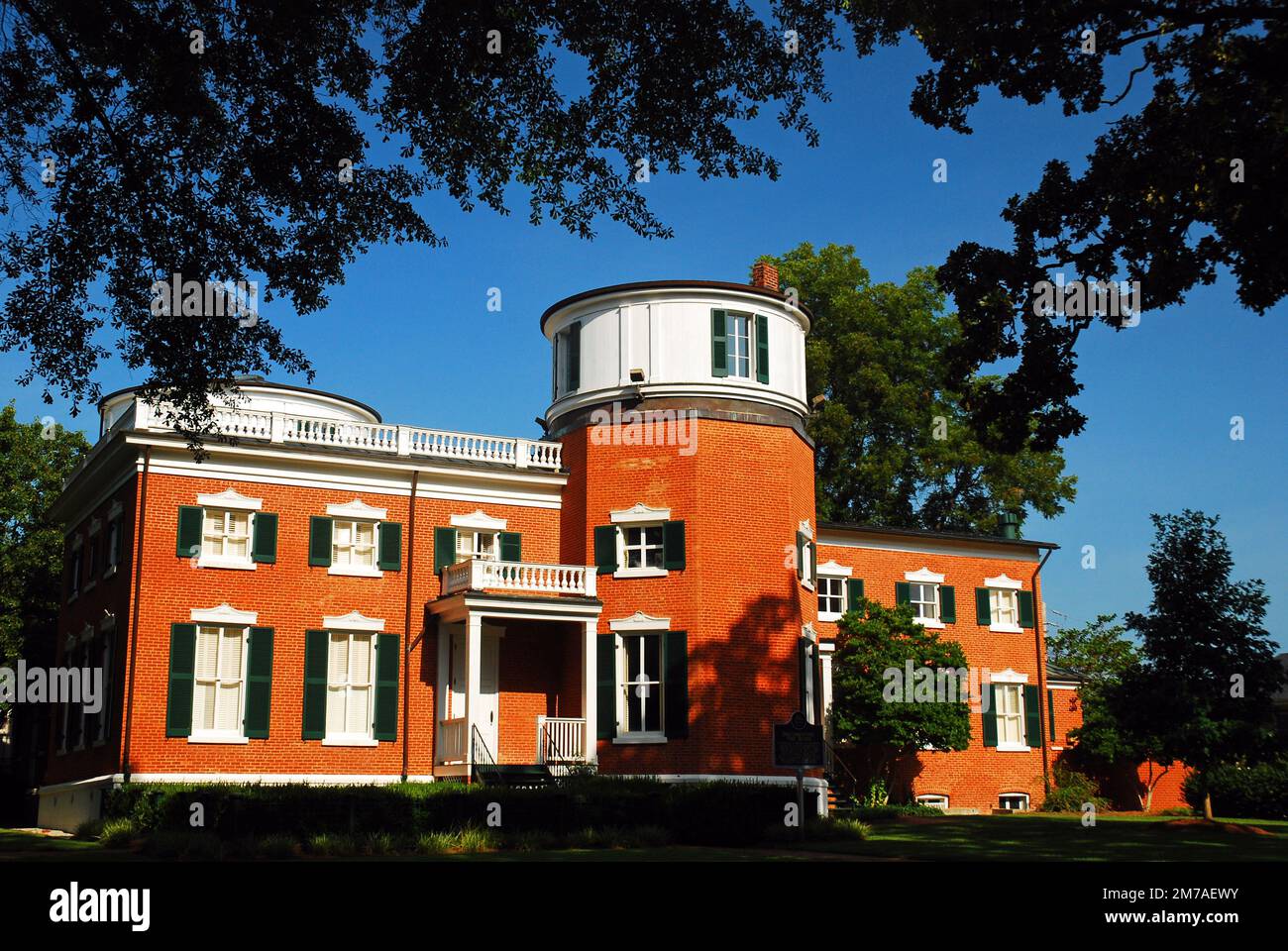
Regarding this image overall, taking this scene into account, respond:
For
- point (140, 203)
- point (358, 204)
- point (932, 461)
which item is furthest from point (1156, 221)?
point (932, 461)

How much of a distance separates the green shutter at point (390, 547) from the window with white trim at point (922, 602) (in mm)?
15407

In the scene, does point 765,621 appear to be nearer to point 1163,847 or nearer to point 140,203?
point 1163,847

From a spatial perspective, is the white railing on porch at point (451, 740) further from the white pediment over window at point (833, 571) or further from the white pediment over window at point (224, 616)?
the white pediment over window at point (833, 571)

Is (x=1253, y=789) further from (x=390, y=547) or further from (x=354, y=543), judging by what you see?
(x=354, y=543)

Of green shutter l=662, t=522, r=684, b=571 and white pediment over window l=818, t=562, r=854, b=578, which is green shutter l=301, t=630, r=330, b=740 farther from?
white pediment over window l=818, t=562, r=854, b=578

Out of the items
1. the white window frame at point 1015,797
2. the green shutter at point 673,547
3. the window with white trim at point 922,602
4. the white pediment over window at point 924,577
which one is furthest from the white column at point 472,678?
the white window frame at point 1015,797

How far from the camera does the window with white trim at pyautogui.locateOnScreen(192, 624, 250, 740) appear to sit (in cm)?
2606

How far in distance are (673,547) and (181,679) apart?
1099 cm

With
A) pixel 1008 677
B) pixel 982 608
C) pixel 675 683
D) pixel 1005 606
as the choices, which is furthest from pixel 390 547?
pixel 1005 606

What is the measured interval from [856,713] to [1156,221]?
1909 cm

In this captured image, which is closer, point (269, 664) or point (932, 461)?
point (269, 664)

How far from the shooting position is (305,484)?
28.0 metres

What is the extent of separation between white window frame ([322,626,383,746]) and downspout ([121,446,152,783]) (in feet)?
12.9

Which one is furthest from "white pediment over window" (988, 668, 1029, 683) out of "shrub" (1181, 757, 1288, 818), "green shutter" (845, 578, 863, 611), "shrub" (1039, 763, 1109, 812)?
"shrub" (1181, 757, 1288, 818)
